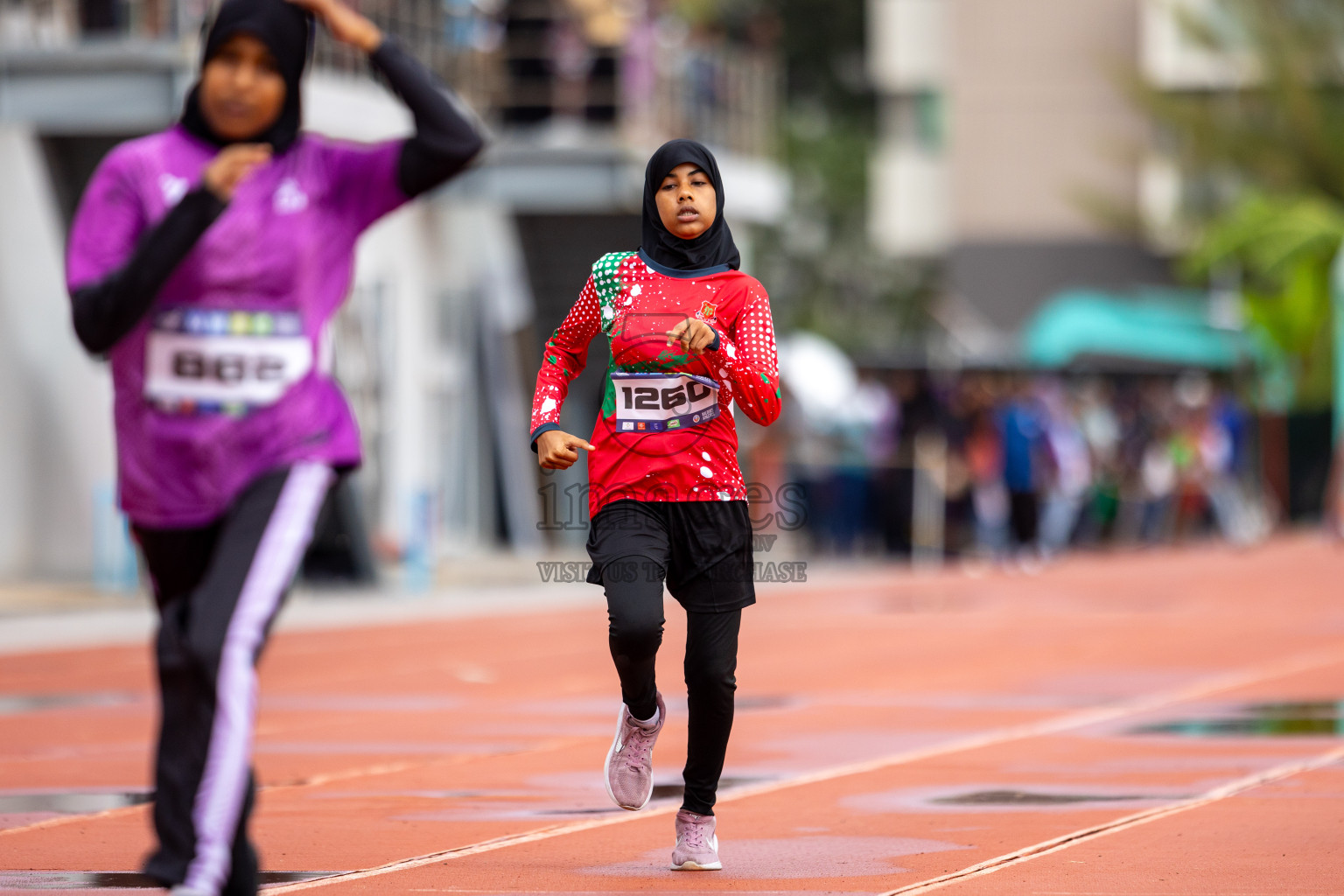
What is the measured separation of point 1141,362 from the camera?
36.2 meters

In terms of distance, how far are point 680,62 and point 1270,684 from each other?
14.9 m

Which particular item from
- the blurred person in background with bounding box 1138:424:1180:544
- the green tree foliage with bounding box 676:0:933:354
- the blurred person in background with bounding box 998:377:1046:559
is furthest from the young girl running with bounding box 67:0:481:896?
the green tree foliage with bounding box 676:0:933:354

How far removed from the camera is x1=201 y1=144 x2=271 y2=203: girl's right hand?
483 centimetres

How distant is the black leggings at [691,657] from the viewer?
6340 millimetres

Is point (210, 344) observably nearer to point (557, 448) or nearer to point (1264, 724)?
point (557, 448)

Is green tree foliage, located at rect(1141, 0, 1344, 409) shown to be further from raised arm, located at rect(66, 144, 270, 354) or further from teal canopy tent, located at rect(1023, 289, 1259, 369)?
raised arm, located at rect(66, 144, 270, 354)

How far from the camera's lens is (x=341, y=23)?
16.5 ft

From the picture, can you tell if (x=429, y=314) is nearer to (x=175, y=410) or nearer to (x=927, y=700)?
(x=927, y=700)

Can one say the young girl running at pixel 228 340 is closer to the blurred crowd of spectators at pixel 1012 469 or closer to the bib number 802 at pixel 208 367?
the bib number 802 at pixel 208 367

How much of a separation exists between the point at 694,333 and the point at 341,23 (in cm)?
138

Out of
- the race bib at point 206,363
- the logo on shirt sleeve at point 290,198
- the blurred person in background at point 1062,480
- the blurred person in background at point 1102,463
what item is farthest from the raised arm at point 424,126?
the blurred person in background at point 1102,463

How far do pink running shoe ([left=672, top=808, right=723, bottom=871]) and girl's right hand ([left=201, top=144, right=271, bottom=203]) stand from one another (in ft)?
7.71

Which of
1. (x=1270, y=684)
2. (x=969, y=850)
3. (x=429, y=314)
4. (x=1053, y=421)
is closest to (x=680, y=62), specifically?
(x=429, y=314)

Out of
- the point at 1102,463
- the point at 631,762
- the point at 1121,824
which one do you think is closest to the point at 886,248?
the point at 1102,463
